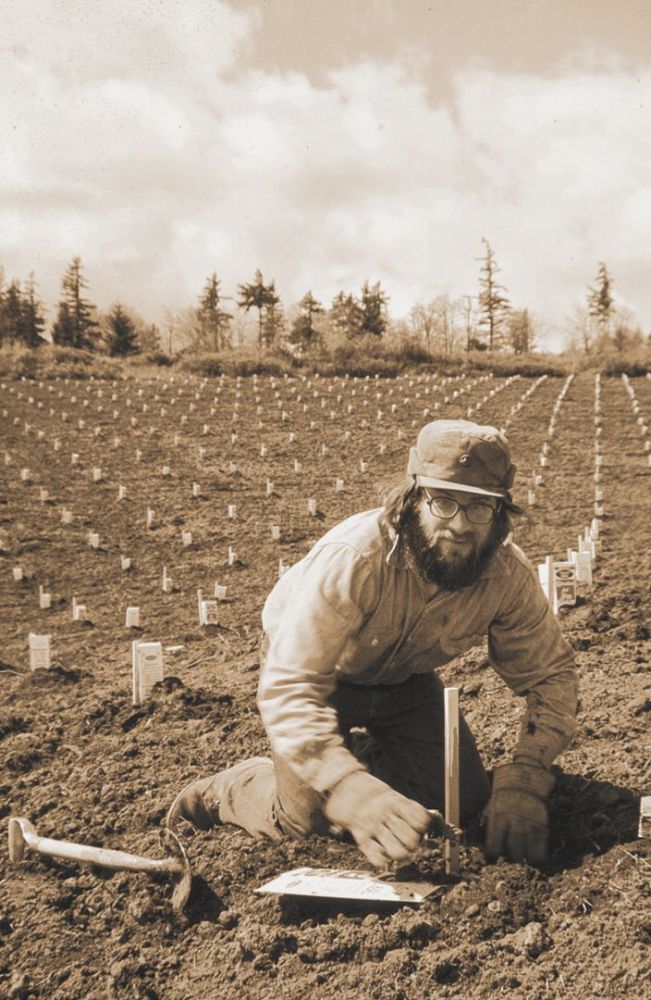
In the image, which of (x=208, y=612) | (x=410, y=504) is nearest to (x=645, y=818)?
(x=410, y=504)

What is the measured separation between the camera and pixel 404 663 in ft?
10.3

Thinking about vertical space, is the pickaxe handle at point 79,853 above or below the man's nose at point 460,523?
below

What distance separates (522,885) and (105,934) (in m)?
1.26

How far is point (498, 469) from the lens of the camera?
2801mm

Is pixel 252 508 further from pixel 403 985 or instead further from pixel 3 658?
pixel 403 985

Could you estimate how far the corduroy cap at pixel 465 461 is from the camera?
2.76m

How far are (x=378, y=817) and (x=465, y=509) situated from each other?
3.29ft

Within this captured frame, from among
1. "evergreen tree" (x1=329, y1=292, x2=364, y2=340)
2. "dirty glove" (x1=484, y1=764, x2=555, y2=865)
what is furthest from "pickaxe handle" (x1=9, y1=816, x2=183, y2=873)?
"evergreen tree" (x1=329, y1=292, x2=364, y2=340)

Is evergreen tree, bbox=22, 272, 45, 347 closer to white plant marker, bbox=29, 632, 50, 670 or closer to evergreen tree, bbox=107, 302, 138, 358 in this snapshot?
evergreen tree, bbox=107, 302, 138, 358

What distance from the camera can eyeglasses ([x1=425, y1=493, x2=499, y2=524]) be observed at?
2797 mm

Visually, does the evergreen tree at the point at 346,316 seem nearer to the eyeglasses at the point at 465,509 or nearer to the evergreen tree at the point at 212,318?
the evergreen tree at the point at 212,318

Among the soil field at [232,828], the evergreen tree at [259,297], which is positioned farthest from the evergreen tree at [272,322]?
the soil field at [232,828]

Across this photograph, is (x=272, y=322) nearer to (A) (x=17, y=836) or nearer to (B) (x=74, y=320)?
(B) (x=74, y=320)

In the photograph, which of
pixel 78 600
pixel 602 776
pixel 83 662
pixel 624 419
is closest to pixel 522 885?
pixel 602 776
